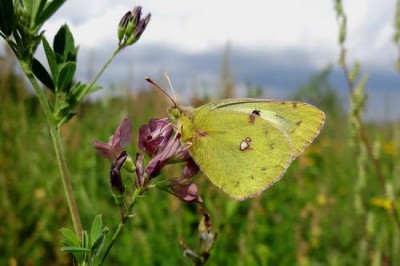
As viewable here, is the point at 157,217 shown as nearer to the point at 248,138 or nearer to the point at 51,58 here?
the point at 248,138

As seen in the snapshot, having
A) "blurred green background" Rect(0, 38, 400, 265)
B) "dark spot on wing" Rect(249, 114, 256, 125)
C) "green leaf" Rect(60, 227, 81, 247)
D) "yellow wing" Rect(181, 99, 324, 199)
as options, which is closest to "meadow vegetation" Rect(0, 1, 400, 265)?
"blurred green background" Rect(0, 38, 400, 265)

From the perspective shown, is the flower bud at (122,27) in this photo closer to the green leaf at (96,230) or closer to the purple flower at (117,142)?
the purple flower at (117,142)

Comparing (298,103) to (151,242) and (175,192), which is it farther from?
(151,242)

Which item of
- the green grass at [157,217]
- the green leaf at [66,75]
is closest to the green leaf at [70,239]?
the green leaf at [66,75]

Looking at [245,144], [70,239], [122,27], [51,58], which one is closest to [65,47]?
[51,58]

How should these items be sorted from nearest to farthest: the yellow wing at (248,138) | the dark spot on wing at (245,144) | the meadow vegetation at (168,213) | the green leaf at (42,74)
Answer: the green leaf at (42,74) → the yellow wing at (248,138) → the dark spot on wing at (245,144) → the meadow vegetation at (168,213)

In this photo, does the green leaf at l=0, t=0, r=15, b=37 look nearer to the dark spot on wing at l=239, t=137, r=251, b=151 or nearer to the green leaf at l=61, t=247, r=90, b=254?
the green leaf at l=61, t=247, r=90, b=254
